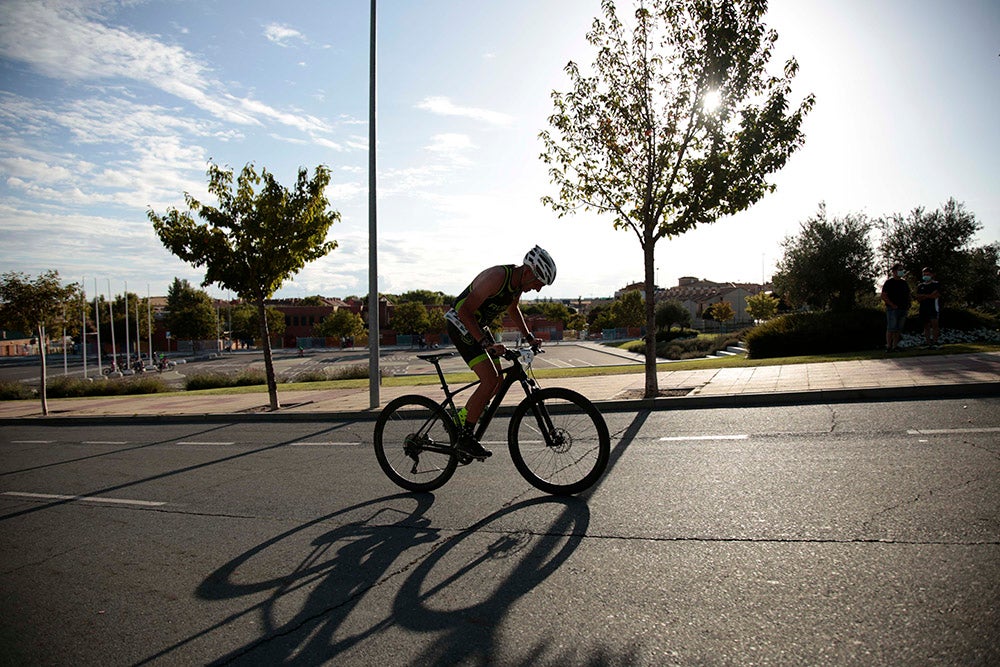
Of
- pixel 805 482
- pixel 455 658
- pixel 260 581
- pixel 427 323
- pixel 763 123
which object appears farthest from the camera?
pixel 427 323

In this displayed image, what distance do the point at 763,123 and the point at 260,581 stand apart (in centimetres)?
1074

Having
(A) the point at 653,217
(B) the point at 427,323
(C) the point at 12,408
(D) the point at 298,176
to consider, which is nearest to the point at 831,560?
(A) the point at 653,217

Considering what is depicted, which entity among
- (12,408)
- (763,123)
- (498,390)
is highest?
(763,123)

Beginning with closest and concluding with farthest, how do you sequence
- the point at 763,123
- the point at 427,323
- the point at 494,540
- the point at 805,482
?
1. the point at 494,540
2. the point at 805,482
3. the point at 763,123
4. the point at 427,323

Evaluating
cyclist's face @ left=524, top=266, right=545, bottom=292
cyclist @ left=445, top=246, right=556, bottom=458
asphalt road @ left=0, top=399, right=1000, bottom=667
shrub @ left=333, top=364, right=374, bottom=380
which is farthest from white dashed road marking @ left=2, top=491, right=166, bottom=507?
shrub @ left=333, top=364, right=374, bottom=380

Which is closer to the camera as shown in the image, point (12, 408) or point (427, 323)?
point (12, 408)

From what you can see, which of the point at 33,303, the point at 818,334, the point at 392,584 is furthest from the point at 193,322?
the point at 392,584

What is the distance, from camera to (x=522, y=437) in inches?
203

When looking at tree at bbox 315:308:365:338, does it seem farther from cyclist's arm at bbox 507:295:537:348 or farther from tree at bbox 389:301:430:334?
cyclist's arm at bbox 507:295:537:348

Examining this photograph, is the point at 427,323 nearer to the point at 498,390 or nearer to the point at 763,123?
the point at 763,123

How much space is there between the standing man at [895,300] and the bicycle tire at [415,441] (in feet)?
38.1

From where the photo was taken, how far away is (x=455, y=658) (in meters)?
2.70

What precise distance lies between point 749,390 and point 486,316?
5952 mm

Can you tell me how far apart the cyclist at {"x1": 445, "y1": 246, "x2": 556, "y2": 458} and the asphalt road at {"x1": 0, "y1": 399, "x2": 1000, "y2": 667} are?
0.67 m
